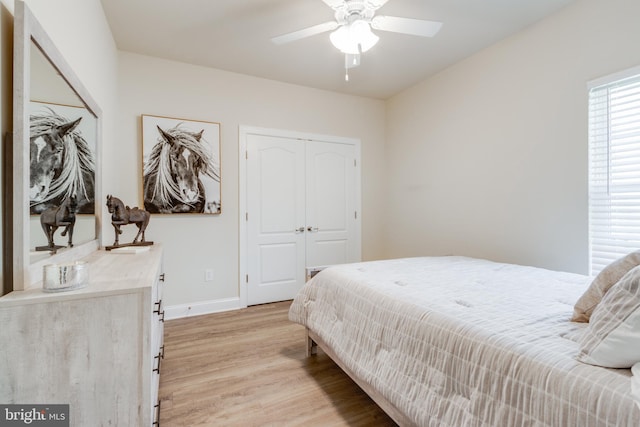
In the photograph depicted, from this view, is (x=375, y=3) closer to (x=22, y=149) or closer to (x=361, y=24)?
(x=361, y=24)

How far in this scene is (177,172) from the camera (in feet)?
9.93

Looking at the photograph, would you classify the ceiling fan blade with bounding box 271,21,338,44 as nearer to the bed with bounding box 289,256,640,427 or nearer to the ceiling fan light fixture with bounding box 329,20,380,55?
the ceiling fan light fixture with bounding box 329,20,380,55

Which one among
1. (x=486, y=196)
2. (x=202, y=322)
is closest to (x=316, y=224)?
(x=202, y=322)

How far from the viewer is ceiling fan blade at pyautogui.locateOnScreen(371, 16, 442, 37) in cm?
183

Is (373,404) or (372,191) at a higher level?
(372,191)

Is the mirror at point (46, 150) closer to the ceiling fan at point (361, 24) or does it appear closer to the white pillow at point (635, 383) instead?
the ceiling fan at point (361, 24)

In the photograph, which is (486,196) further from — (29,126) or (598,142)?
(29,126)

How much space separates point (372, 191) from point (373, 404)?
2924 millimetres

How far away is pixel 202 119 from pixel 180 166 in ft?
1.91

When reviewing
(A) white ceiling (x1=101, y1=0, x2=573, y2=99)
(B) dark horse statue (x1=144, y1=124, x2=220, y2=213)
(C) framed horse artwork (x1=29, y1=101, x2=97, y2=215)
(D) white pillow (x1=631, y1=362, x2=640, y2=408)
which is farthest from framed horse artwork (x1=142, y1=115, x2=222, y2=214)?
(D) white pillow (x1=631, y1=362, x2=640, y2=408)

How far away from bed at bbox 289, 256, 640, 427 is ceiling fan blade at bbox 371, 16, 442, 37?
1.62 metres

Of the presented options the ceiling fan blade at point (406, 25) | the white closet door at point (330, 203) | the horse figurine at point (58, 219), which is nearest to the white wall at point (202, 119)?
the white closet door at point (330, 203)

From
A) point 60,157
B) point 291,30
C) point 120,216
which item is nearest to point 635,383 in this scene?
point 60,157

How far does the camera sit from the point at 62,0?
142cm
